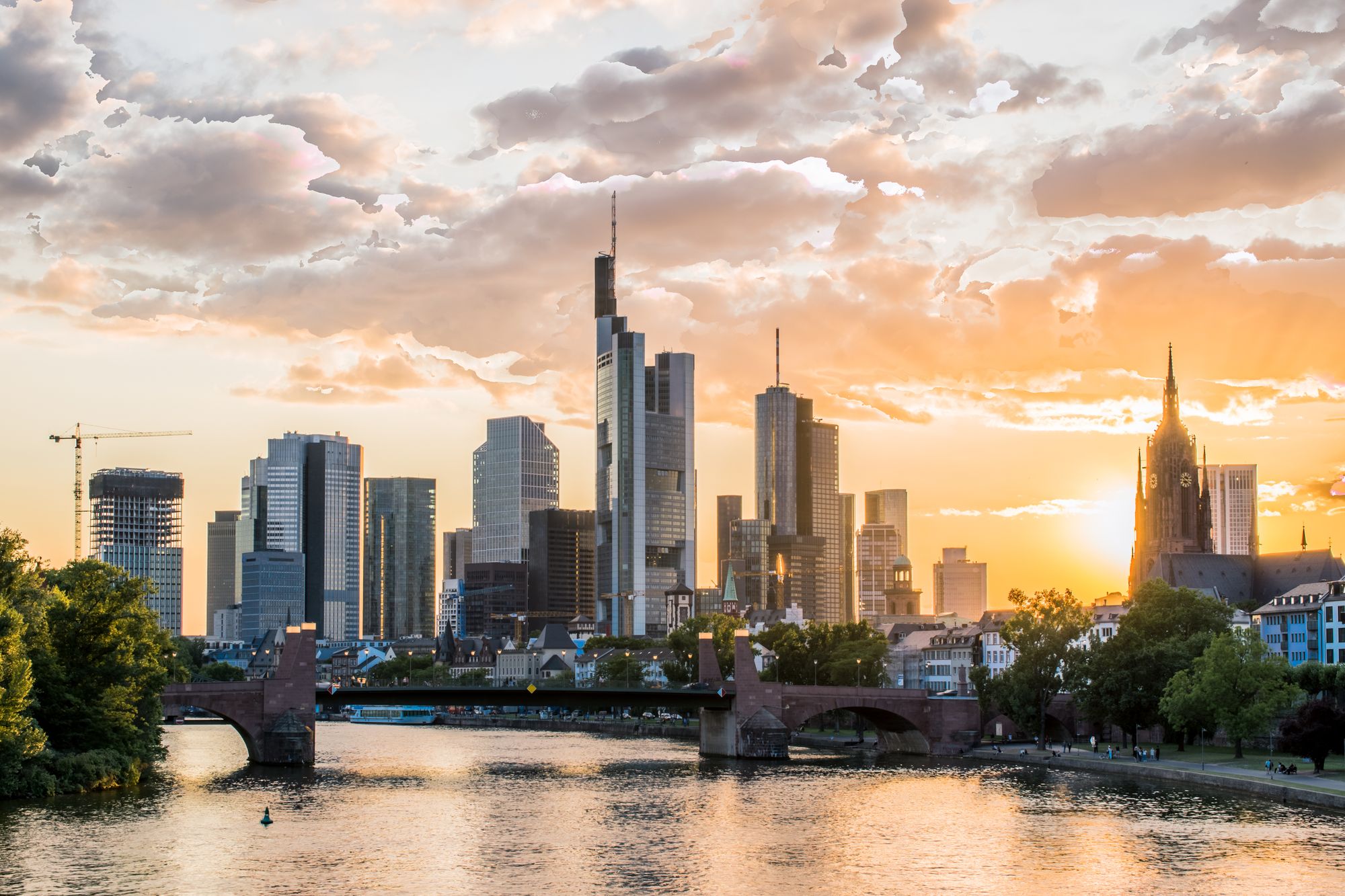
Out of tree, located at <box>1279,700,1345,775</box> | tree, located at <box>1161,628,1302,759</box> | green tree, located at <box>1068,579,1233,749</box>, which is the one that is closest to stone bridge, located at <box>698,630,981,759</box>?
green tree, located at <box>1068,579,1233,749</box>

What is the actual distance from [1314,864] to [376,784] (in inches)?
2718

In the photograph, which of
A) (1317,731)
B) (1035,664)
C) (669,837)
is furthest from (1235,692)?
(669,837)

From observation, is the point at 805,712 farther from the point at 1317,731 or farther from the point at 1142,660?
the point at 1317,731

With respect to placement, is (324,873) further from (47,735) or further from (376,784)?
(376,784)

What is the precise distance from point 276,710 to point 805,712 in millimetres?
46332

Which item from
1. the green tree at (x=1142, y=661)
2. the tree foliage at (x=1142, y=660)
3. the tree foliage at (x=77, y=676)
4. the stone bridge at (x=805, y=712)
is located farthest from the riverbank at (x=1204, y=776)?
the tree foliage at (x=77, y=676)

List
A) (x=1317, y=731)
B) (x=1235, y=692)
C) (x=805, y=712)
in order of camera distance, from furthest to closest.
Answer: (x=805, y=712) < (x=1235, y=692) < (x=1317, y=731)

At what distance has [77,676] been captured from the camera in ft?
360

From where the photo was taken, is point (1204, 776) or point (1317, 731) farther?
point (1317, 731)

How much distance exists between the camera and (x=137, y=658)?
385 ft

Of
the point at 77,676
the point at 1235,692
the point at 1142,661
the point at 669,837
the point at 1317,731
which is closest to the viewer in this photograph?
the point at 669,837

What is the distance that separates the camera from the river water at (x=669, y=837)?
76188mm

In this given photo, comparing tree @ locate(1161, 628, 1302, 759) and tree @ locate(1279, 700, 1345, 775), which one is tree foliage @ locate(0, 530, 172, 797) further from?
tree @ locate(1279, 700, 1345, 775)

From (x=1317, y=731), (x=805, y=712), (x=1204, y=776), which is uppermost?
(x=1317, y=731)
